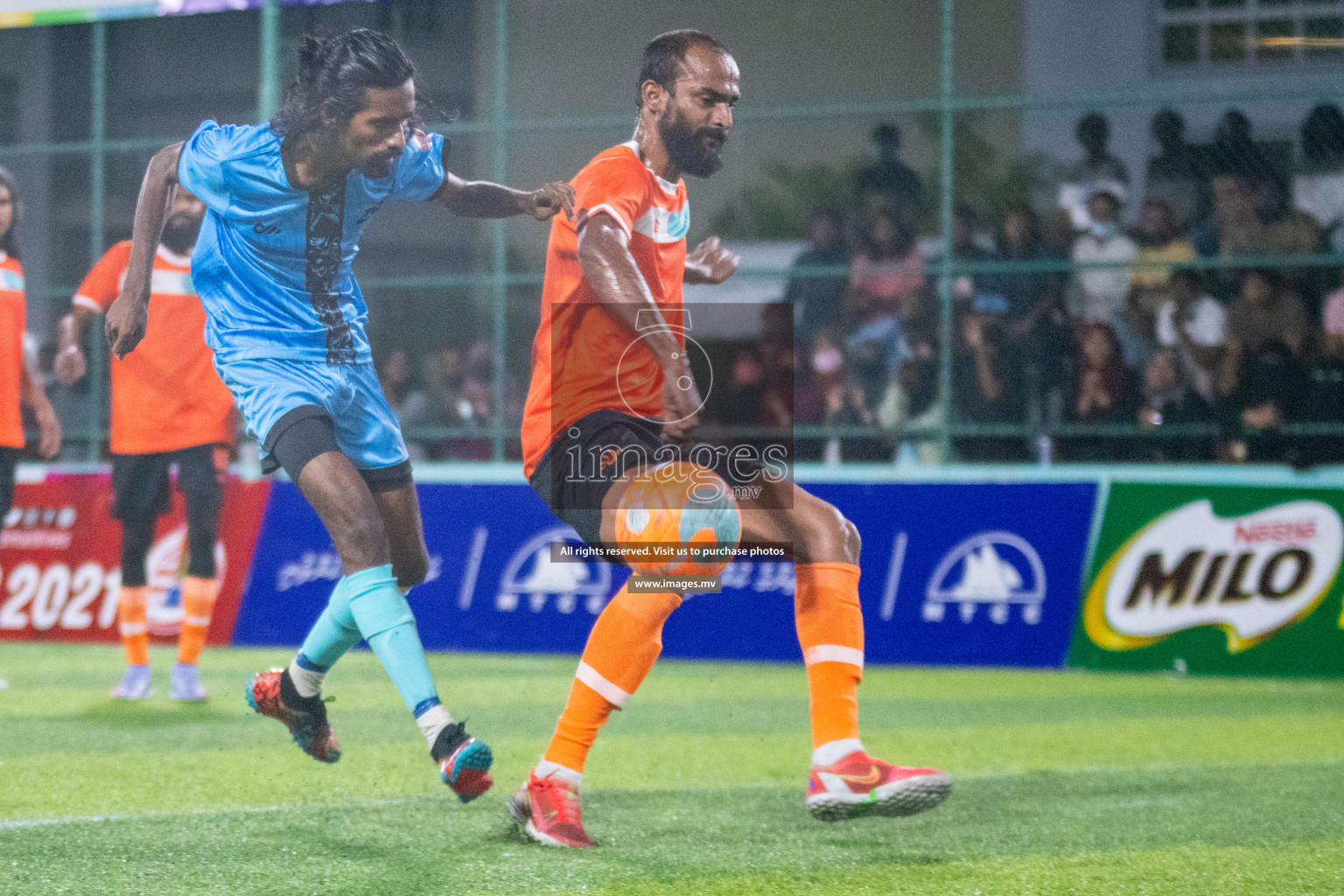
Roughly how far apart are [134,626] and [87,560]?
2.42 meters

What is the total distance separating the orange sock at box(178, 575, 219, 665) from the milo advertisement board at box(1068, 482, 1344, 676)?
4132mm

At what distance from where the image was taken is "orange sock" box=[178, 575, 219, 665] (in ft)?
20.4

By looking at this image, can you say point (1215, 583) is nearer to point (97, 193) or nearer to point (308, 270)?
point (308, 270)

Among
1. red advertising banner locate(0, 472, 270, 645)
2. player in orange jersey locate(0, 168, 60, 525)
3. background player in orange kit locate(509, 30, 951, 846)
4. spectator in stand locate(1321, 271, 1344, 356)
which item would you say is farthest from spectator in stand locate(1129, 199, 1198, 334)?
player in orange jersey locate(0, 168, 60, 525)

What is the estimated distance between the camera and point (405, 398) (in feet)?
31.2

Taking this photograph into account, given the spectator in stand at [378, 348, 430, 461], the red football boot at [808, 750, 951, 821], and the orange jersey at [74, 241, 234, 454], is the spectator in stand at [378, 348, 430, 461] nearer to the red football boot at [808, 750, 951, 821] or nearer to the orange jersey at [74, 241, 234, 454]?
the orange jersey at [74, 241, 234, 454]

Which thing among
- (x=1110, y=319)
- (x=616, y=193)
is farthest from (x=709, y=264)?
(x=1110, y=319)

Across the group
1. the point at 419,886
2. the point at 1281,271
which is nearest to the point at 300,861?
the point at 419,886

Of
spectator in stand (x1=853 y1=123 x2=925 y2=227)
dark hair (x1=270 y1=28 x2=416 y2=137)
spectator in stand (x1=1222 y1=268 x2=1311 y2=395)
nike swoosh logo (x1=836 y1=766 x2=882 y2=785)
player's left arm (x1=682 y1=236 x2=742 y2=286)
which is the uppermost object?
spectator in stand (x1=853 y1=123 x2=925 y2=227)

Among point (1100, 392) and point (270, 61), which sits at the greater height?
point (270, 61)

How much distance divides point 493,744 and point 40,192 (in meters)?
6.11

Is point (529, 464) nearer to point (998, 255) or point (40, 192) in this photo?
point (998, 255)

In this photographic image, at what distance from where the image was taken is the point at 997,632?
302 inches

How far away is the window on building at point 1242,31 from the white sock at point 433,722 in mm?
8032
